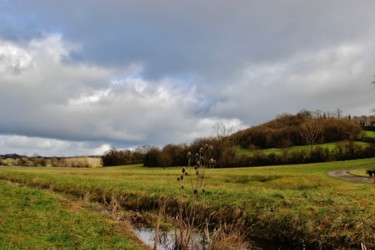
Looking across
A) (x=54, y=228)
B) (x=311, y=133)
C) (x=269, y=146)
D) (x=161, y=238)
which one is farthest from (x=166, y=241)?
(x=269, y=146)

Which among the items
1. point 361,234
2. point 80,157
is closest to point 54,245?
point 361,234

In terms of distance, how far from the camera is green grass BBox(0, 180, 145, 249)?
12977mm

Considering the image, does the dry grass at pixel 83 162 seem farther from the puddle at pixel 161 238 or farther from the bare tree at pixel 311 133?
the puddle at pixel 161 238

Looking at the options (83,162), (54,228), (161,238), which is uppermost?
(83,162)

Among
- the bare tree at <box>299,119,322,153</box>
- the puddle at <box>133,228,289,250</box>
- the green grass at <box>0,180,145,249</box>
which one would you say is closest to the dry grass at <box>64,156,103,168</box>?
the bare tree at <box>299,119,322,153</box>

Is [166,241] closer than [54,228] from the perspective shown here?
No

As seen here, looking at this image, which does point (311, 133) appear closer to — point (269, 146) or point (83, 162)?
point (269, 146)

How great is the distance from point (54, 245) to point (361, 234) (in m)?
13.2

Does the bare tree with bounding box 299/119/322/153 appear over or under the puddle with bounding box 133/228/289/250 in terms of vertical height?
over

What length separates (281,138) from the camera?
453 feet

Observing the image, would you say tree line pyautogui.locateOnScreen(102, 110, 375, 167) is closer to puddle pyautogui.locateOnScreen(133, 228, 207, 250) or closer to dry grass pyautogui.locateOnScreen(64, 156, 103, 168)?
dry grass pyautogui.locateOnScreen(64, 156, 103, 168)

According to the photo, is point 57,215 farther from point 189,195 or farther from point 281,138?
point 281,138

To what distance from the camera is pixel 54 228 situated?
605 inches

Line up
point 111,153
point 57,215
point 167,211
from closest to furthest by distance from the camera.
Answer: point 57,215 → point 167,211 → point 111,153
